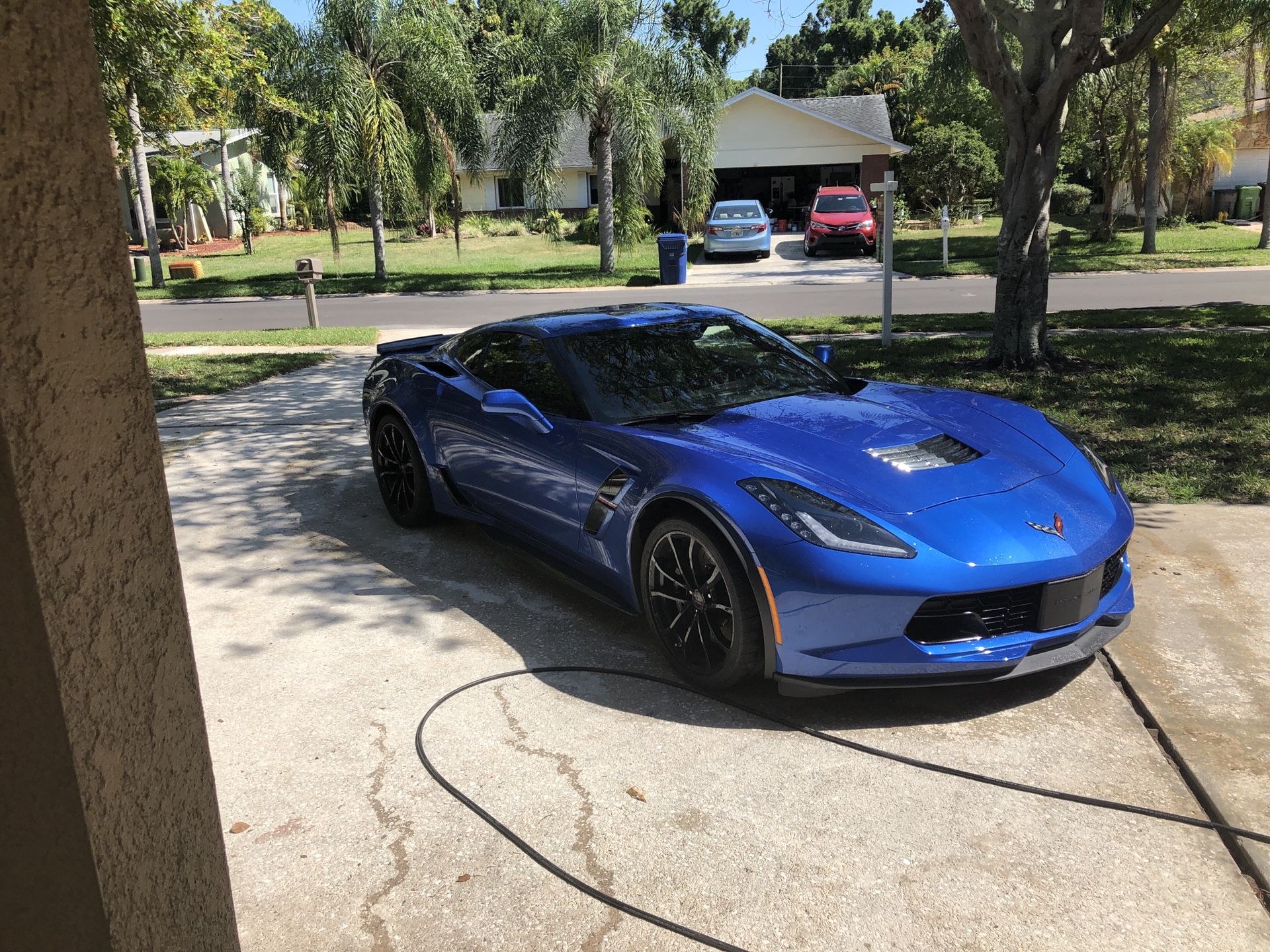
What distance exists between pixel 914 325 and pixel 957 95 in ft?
80.8

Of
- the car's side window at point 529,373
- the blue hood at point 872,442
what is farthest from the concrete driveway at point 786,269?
the blue hood at point 872,442

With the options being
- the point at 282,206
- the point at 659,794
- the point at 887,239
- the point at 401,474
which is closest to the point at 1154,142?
the point at 887,239

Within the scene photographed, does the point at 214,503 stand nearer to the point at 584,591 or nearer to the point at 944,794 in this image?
the point at 584,591

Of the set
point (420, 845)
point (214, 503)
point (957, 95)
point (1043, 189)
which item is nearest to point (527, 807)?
point (420, 845)

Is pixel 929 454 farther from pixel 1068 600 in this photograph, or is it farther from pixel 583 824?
pixel 583 824

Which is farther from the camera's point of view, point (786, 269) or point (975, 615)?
point (786, 269)

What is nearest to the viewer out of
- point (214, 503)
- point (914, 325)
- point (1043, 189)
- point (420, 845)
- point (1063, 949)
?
point (1063, 949)

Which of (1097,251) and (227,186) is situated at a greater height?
(227,186)

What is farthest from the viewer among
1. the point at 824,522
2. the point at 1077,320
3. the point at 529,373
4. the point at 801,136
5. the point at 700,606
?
the point at 801,136

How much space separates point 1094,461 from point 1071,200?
38.9 m

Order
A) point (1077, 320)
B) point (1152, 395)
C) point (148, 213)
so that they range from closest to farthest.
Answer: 1. point (1152, 395)
2. point (1077, 320)
3. point (148, 213)

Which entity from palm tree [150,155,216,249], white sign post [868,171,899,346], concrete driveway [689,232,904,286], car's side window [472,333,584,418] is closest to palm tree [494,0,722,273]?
concrete driveway [689,232,904,286]

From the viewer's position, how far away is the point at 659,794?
315cm

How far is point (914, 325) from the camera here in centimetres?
1355
